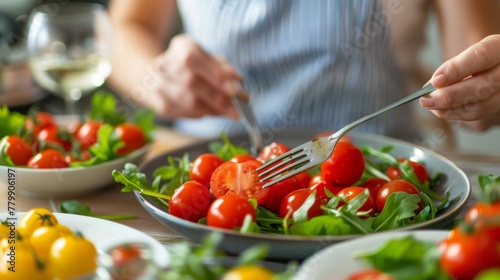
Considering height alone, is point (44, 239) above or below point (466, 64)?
below

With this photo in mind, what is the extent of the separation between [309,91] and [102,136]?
55 centimetres

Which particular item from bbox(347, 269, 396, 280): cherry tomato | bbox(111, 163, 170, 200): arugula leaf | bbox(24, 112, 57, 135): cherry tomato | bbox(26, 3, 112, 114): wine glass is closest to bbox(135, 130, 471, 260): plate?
bbox(111, 163, 170, 200): arugula leaf

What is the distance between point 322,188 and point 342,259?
0.25m

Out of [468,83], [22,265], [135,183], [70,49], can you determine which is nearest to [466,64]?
[468,83]

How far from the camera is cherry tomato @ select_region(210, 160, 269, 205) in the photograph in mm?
774

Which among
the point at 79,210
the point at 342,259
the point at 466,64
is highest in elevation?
the point at 466,64

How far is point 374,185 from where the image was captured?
0.84m

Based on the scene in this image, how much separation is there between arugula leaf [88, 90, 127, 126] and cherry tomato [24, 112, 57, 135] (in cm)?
8

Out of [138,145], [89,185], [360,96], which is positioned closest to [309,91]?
[360,96]

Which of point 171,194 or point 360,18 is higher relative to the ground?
point 360,18

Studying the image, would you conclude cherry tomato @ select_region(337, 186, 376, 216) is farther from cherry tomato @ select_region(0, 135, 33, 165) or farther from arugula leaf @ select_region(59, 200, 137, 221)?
cherry tomato @ select_region(0, 135, 33, 165)

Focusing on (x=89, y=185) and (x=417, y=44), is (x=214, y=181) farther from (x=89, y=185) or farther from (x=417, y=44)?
(x=417, y=44)

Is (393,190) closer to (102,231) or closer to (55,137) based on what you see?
(102,231)

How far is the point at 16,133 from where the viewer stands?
103cm
